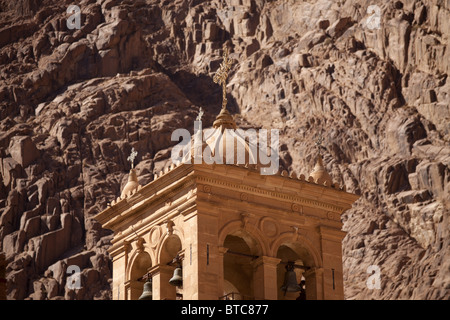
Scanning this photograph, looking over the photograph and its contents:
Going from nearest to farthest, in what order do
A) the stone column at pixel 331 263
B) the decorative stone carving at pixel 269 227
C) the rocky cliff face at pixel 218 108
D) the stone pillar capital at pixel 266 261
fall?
the stone pillar capital at pixel 266 261 < the decorative stone carving at pixel 269 227 < the stone column at pixel 331 263 < the rocky cliff face at pixel 218 108

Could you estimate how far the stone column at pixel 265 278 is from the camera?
55.4 meters

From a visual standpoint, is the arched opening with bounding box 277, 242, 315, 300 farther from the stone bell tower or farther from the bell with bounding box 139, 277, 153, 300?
the bell with bounding box 139, 277, 153, 300

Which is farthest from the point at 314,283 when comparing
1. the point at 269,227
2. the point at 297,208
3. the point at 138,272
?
the point at 138,272

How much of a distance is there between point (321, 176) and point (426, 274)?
270 feet

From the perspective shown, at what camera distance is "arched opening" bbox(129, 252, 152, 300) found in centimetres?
5759

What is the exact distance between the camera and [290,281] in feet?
186

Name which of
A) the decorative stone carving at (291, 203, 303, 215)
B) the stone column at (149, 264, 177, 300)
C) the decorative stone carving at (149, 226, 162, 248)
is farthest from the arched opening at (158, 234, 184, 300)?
the decorative stone carving at (291, 203, 303, 215)

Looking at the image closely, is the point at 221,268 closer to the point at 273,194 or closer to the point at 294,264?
the point at 273,194

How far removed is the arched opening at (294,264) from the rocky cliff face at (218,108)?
73875 millimetres

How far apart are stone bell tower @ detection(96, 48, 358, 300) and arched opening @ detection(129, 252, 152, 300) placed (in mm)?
Result: 33

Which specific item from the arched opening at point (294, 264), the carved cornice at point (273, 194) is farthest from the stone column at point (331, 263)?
the carved cornice at point (273, 194)

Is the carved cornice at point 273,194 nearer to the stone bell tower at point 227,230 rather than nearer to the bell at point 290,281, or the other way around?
the stone bell tower at point 227,230
